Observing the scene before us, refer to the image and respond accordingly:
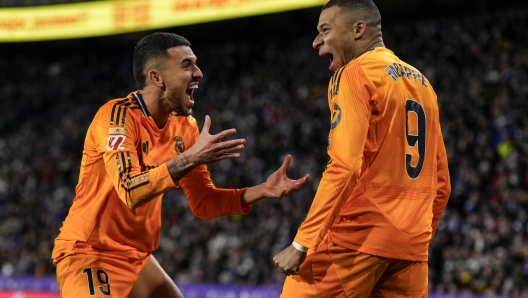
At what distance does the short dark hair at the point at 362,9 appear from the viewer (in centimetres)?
396

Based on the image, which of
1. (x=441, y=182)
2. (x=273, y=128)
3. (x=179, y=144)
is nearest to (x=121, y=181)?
(x=179, y=144)

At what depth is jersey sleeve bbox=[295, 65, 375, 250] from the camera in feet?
11.6

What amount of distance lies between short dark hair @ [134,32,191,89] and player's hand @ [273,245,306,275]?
1660mm

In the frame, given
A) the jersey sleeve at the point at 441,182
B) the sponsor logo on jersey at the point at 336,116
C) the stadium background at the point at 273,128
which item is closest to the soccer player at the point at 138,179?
the sponsor logo on jersey at the point at 336,116

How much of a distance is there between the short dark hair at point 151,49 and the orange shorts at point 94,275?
115 centimetres

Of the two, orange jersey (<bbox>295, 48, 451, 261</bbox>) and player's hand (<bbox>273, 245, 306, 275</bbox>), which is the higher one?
orange jersey (<bbox>295, 48, 451, 261</bbox>)

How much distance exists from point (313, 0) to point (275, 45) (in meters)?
6.14

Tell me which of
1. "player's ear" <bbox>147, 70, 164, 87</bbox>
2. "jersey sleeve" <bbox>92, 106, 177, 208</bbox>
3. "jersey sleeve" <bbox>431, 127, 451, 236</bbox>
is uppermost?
"player's ear" <bbox>147, 70, 164, 87</bbox>

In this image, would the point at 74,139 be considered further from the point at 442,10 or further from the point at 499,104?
the point at 499,104

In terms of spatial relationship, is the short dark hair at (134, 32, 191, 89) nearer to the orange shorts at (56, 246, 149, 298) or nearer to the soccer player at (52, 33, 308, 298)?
the soccer player at (52, 33, 308, 298)

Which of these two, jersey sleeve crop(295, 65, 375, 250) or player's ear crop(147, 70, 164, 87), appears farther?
player's ear crop(147, 70, 164, 87)

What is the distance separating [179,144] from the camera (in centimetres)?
477

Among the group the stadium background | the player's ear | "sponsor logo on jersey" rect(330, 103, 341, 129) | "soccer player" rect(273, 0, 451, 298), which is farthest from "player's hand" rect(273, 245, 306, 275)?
the stadium background

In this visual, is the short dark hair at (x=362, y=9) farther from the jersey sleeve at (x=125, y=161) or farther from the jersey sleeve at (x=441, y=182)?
the jersey sleeve at (x=125, y=161)
